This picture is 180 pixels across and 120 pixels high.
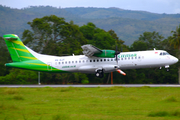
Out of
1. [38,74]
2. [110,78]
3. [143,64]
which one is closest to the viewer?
[143,64]

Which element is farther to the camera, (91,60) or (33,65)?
(91,60)

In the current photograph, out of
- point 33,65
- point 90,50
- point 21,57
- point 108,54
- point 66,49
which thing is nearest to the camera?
point 90,50

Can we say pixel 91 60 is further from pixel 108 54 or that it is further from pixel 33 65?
pixel 33 65

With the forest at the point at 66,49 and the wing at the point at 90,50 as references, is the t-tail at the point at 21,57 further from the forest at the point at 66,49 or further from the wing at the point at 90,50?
the forest at the point at 66,49

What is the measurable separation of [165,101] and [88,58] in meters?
14.4

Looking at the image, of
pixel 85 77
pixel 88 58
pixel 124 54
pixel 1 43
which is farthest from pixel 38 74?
pixel 1 43

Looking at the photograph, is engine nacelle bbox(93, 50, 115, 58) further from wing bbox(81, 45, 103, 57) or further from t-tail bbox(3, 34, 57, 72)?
t-tail bbox(3, 34, 57, 72)

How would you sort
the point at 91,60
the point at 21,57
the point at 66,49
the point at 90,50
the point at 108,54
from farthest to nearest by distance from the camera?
the point at 66,49 < the point at 21,57 < the point at 91,60 < the point at 108,54 < the point at 90,50

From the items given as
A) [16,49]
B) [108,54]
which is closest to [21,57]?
[16,49]

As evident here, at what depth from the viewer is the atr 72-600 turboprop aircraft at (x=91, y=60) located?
1064 inches

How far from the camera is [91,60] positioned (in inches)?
1103

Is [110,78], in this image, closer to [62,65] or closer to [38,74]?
[38,74]

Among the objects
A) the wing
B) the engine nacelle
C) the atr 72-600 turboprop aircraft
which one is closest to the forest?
the atr 72-600 turboprop aircraft

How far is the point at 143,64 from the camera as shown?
27.2 metres
